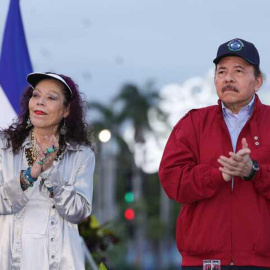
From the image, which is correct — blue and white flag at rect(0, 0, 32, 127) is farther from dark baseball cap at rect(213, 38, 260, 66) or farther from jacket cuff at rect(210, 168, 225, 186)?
jacket cuff at rect(210, 168, 225, 186)

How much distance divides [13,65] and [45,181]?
9.67 feet

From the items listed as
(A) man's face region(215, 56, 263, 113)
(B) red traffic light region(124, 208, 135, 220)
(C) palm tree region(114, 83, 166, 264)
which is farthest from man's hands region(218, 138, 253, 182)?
(B) red traffic light region(124, 208, 135, 220)

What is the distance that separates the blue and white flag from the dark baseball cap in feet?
8.85

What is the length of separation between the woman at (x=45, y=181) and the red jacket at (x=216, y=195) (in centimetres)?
64

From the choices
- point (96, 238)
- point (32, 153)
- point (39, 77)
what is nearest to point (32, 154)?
point (32, 153)

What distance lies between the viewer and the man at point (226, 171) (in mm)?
4801

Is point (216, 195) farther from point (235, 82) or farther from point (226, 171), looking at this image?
point (235, 82)

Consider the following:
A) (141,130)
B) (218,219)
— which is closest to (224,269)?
(218,219)

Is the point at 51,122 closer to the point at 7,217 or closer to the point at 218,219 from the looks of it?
the point at 7,217

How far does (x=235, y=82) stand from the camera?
5051 millimetres

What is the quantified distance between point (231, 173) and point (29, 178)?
1.25 metres

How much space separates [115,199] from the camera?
189 feet

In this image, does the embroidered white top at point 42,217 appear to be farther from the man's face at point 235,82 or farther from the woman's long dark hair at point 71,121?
the man's face at point 235,82

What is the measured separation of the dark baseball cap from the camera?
507 centimetres
